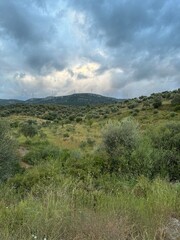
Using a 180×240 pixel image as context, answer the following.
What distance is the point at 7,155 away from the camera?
837 inches

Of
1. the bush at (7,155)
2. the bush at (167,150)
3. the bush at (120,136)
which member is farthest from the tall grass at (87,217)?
the bush at (7,155)

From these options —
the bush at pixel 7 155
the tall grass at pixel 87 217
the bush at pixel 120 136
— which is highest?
the tall grass at pixel 87 217

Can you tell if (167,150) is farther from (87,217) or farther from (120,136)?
(87,217)

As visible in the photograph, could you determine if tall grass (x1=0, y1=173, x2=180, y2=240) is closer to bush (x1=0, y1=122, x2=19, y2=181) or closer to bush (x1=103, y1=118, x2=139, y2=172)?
bush (x1=103, y1=118, x2=139, y2=172)

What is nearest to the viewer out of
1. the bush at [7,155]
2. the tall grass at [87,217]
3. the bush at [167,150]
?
the tall grass at [87,217]

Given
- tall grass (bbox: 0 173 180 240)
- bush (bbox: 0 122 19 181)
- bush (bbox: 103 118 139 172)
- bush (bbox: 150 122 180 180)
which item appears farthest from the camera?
bush (bbox: 103 118 139 172)

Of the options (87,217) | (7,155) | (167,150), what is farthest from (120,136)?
(87,217)

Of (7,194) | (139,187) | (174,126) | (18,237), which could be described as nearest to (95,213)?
(18,237)

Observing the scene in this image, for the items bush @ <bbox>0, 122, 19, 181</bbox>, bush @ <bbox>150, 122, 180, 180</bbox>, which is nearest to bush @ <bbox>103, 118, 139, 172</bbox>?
bush @ <bbox>150, 122, 180, 180</bbox>

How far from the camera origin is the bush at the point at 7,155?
20281 mm

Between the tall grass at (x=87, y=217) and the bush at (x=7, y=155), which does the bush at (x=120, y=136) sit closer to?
the bush at (x=7, y=155)

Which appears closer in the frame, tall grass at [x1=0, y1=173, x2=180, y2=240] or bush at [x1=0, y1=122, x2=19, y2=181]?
tall grass at [x1=0, y1=173, x2=180, y2=240]

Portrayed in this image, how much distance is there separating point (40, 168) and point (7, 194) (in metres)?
7.39

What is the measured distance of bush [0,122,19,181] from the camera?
2028 cm
